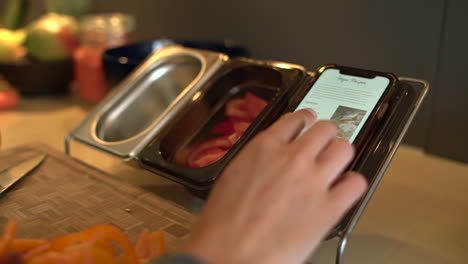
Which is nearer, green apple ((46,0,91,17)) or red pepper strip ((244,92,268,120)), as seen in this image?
red pepper strip ((244,92,268,120))

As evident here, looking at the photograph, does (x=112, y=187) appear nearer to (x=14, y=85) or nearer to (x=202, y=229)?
(x=202, y=229)

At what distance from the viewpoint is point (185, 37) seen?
1.20 m

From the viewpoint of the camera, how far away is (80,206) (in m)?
0.58

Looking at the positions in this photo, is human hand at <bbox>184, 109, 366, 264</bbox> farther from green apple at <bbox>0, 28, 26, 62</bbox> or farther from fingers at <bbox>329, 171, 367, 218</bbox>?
green apple at <bbox>0, 28, 26, 62</bbox>

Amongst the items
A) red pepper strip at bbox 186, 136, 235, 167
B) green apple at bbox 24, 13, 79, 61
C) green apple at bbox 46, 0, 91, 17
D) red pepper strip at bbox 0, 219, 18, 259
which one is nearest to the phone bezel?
red pepper strip at bbox 186, 136, 235, 167

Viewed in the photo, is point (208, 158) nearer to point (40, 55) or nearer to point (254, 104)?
point (254, 104)

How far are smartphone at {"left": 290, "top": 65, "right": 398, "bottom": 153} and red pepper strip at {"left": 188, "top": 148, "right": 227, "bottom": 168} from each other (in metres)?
0.12

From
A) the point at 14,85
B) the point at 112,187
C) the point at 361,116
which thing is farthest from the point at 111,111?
the point at 14,85

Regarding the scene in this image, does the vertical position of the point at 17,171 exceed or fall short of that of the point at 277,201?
it falls short

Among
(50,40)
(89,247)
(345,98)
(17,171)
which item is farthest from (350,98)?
(50,40)

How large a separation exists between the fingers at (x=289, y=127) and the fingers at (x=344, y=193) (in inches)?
2.5

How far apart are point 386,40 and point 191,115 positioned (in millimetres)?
370

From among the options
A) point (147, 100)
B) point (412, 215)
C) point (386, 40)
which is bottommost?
point (412, 215)

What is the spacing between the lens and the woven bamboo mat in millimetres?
535
